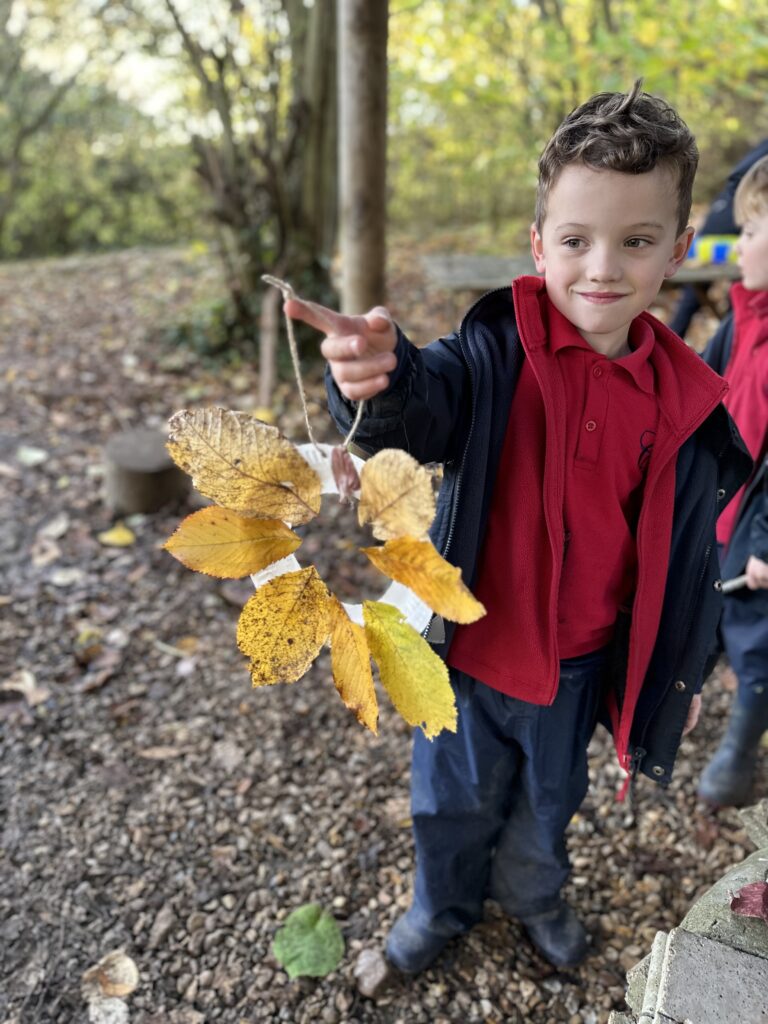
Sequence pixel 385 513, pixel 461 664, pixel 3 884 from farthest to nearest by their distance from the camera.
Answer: pixel 3 884, pixel 461 664, pixel 385 513

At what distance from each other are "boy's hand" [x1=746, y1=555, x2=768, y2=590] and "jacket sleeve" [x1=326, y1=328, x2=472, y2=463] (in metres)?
1.08

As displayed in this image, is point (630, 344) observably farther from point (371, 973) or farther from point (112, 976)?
point (112, 976)

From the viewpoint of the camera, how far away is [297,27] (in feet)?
16.3

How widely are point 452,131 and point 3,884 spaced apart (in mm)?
7418

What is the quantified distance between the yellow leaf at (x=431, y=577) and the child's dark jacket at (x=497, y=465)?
197 mm

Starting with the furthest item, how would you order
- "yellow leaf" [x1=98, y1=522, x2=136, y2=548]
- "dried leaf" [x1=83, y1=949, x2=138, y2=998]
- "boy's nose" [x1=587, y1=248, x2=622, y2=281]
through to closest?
1. "yellow leaf" [x1=98, y1=522, x2=136, y2=548]
2. "dried leaf" [x1=83, y1=949, x2=138, y2=998]
3. "boy's nose" [x1=587, y1=248, x2=622, y2=281]

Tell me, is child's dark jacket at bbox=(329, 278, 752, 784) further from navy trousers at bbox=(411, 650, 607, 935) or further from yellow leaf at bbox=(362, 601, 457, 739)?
yellow leaf at bbox=(362, 601, 457, 739)

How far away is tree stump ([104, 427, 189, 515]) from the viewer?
12.0ft

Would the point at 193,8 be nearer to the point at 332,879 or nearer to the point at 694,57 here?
the point at 694,57

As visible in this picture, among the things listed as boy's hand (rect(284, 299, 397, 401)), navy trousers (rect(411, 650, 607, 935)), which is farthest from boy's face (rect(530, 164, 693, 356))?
navy trousers (rect(411, 650, 607, 935))

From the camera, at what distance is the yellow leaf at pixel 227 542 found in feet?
3.21

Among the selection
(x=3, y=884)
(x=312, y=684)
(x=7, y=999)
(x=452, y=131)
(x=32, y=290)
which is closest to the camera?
(x=7, y=999)

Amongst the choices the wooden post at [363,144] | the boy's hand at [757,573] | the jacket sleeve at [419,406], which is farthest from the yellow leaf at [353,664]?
the wooden post at [363,144]

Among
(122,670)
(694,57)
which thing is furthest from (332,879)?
(694,57)
